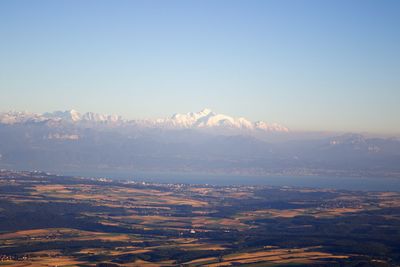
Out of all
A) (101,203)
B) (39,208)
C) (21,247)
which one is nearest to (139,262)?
(21,247)

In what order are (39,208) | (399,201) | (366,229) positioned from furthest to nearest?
(399,201) → (39,208) → (366,229)

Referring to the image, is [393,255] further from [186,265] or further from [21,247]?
[21,247]

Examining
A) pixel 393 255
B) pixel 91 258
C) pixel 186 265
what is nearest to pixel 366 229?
pixel 393 255

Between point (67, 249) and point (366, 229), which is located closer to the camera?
point (67, 249)

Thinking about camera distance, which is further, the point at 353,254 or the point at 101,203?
the point at 101,203

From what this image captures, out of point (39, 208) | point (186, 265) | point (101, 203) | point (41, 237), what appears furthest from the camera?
point (101, 203)

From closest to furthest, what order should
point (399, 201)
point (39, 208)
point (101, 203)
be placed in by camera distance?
point (39, 208) → point (101, 203) → point (399, 201)

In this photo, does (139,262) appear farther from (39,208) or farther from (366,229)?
(39,208)

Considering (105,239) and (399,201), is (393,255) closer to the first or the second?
(105,239)

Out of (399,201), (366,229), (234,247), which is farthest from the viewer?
(399,201)
